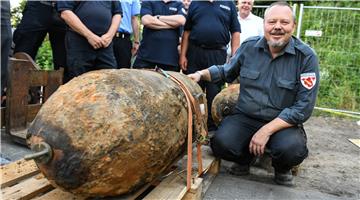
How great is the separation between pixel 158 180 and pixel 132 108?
74 centimetres

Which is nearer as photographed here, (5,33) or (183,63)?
(5,33)

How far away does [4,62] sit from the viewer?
3.36 m

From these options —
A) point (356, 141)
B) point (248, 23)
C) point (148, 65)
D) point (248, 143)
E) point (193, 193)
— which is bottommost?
point (356, 141)

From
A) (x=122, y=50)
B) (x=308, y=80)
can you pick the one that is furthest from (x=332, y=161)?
(x=122, y=50)

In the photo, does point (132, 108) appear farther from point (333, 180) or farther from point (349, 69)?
point (349, 69)

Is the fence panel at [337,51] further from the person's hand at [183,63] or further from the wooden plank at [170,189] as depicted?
the wooden plank at [170,189]

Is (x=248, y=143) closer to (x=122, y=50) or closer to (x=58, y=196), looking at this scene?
(x=58, y=196)

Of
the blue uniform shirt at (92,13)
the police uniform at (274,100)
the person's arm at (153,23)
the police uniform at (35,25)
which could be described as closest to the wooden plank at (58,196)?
the police uniform at (274,100)

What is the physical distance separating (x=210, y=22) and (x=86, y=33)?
1373 mm

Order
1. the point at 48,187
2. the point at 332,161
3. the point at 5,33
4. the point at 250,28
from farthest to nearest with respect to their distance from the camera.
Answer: the point at 250,28 → the point at 332,161 → the point at 5,33 → the point at 48,187

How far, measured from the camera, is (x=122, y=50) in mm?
4602

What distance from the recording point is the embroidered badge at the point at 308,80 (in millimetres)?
3037

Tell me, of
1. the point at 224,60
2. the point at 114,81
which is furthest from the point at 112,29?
the point at 114,81

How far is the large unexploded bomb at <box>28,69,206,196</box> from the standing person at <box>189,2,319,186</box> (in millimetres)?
975
